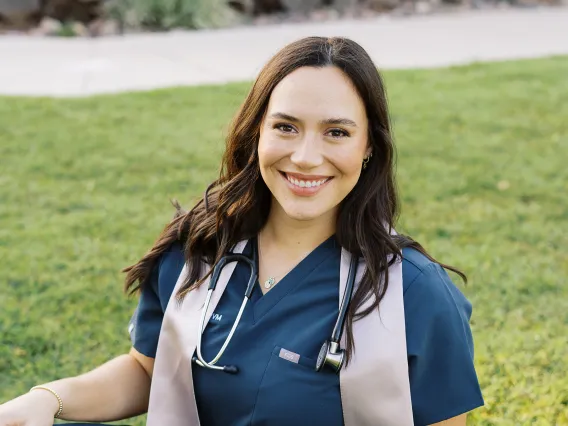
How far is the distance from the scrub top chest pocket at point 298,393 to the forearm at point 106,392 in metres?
0.45

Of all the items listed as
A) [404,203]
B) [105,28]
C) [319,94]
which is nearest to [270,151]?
[319,94]

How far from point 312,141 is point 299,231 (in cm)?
25

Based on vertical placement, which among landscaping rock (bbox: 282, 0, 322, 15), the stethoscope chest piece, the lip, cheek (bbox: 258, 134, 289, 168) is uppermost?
cheek (bbox: 258, 134, 289, 168)

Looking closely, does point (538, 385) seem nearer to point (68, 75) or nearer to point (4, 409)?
point (4, 409)

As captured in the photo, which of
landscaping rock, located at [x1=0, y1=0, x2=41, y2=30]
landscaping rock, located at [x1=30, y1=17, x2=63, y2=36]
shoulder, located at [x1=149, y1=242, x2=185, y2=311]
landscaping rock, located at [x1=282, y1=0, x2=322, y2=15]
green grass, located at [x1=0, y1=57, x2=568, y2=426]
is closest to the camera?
shoulder, located at [x1=149, y1=242, x2=185, y2=311]

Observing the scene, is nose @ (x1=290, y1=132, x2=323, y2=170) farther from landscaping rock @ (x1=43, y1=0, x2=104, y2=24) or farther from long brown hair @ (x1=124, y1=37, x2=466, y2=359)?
landscaping rock @ (x1=43, y1=0, x2=104, y2=24)

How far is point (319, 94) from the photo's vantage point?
2.04m

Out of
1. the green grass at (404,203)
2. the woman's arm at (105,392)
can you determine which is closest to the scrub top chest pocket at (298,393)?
the woman's arm at (105,392)

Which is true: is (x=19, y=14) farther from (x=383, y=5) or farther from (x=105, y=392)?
(x=105, y=392)

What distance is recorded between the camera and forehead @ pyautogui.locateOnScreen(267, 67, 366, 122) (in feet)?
6.69

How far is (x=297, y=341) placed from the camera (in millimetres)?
2055

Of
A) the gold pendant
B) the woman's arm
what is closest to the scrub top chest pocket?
the gold pendant

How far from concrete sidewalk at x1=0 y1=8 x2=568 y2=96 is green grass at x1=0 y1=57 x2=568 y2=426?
1.62ft

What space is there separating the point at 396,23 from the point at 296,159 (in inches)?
321
